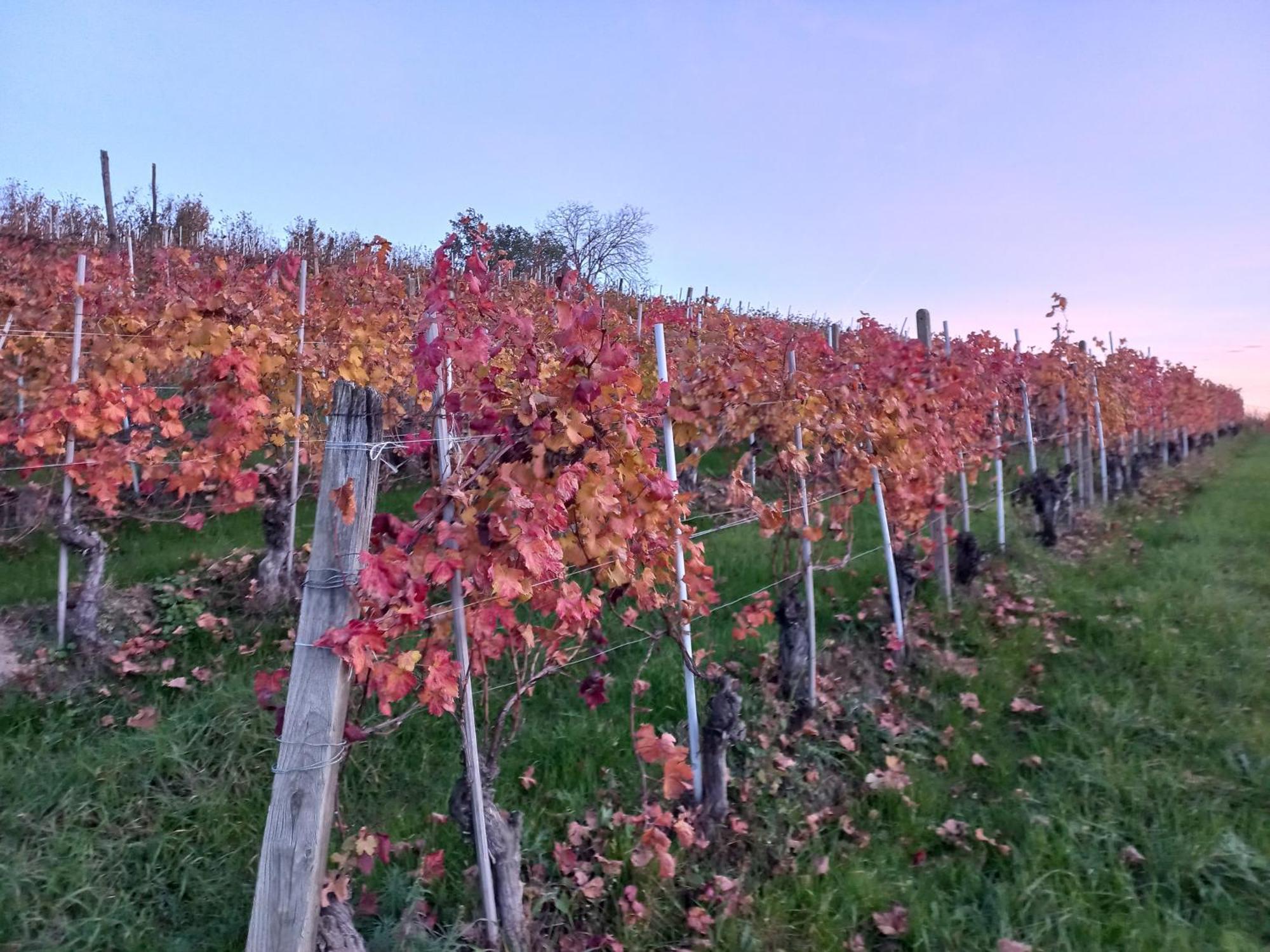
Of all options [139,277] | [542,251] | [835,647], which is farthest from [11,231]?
[835,647]

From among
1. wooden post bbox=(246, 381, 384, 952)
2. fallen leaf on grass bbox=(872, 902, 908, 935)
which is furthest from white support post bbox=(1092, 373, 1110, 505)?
wooden post bbox=(246, 381, 384, 952)

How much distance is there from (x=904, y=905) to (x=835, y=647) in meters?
1.87

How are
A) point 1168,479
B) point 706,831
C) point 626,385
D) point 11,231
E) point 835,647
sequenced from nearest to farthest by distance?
point 626,385, point 706,831, point 835,647, point 1168,479, point 11,231

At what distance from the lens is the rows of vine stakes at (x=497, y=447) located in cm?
206

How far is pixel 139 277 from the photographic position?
11.2m

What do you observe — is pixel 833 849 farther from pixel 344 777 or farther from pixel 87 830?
pixel 87 830

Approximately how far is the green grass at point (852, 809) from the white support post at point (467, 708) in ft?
1.19

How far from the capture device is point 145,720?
11.6 ft

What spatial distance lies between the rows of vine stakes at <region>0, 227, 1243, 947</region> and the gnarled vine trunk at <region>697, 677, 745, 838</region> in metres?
0.03

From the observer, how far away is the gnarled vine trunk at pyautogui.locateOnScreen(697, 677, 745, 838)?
301cm

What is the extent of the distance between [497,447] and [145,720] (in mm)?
2635

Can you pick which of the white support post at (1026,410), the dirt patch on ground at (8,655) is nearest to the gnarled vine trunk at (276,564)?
the dirt patch on ground at (8,655)

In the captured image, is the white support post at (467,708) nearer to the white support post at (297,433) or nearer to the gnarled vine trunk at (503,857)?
the gnarled vine trunk at (503,857)

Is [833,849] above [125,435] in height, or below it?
below
